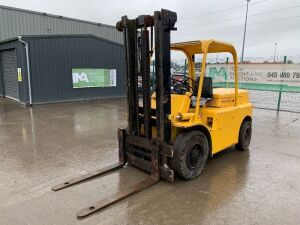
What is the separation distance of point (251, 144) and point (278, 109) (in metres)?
5.67

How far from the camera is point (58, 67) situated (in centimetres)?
1331

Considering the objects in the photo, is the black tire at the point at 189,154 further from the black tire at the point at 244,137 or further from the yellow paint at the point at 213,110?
the black tire at the point at 244,137

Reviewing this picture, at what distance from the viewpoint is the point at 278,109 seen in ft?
37.4

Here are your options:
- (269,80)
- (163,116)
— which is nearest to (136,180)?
(163,116)

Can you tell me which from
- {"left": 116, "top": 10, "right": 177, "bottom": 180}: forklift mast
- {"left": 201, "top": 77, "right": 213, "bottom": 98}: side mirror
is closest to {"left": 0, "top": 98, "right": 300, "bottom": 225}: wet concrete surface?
{"left": 116, "top": 10, "right": 177, "bottom": 180}: forklift mast

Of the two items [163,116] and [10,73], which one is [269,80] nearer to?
[163,116]

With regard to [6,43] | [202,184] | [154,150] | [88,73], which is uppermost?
[6,43]

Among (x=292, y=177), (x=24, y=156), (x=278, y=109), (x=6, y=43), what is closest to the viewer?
(x=292, y=177)

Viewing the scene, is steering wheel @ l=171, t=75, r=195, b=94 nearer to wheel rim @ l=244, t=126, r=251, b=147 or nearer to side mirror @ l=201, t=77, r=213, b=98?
side mirror @ l=201, t=77, r=213, b=98

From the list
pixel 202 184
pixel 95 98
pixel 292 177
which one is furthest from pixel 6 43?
pixel 292 177

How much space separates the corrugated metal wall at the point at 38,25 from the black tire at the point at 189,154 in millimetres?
17025

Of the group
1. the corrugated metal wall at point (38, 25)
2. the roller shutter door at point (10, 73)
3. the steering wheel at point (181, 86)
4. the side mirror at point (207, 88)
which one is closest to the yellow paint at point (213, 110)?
the side mirror at point (207, 88)

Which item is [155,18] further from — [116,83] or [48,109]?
[116,83]

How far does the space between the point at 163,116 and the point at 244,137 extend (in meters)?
2.60
